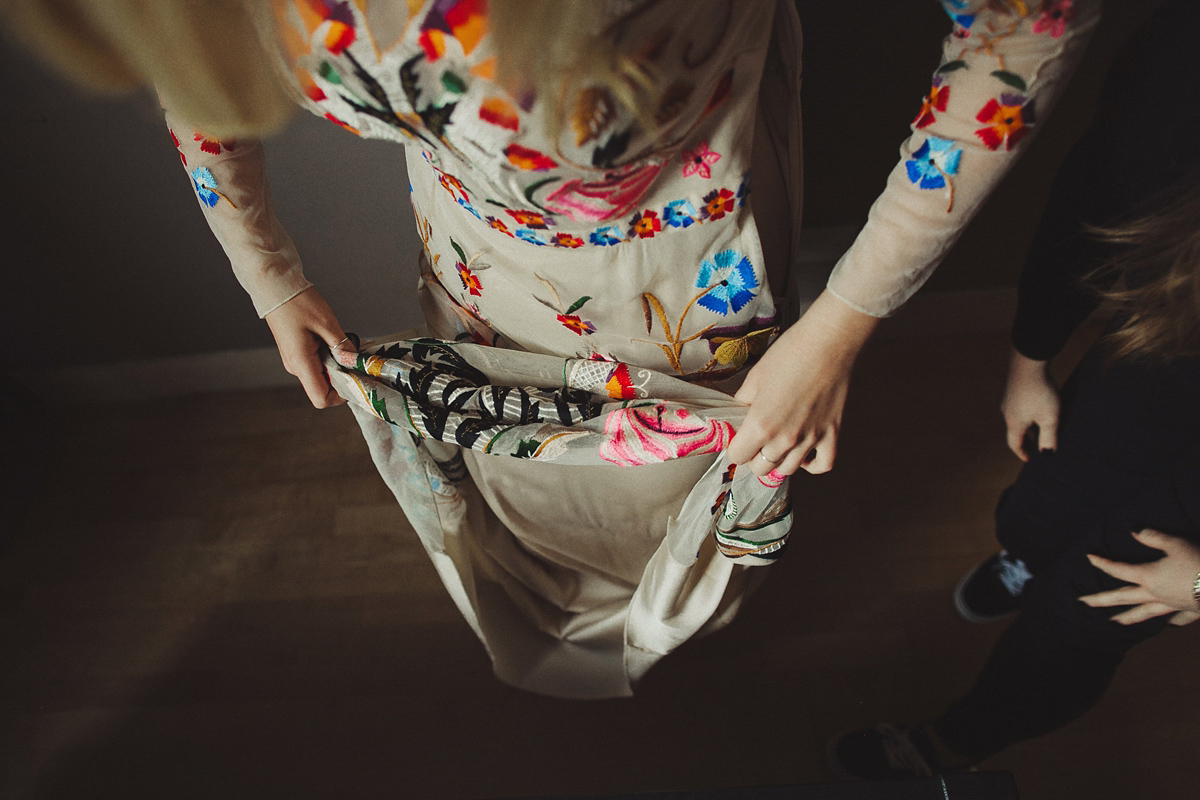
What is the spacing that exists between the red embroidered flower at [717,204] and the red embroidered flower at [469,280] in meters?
0.22

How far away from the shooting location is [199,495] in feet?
4.14

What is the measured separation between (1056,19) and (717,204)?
22 cm

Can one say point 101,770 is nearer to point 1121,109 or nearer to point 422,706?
point 422,706

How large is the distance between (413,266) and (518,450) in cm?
70

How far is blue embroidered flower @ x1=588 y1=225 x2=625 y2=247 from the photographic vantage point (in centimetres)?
49

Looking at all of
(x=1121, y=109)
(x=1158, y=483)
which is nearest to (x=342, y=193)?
(x=1121, y=109)

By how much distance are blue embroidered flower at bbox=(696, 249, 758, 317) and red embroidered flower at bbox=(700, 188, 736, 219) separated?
1.4 inches

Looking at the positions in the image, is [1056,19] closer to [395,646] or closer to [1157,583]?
[1157,583]

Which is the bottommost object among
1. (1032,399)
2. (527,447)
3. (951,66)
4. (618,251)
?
(1032,399)

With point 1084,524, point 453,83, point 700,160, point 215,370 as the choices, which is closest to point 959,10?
point 700,160

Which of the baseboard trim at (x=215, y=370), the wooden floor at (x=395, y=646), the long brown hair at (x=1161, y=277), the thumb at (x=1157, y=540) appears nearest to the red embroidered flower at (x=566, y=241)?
the long brown hair at (x=1161, y=277)

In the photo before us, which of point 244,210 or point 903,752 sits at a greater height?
point 244,210

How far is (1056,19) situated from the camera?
0.34 m

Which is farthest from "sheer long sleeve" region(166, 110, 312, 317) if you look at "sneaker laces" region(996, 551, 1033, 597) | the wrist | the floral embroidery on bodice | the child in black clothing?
"sneaker laces" region(996, 551, 1033, 597)
